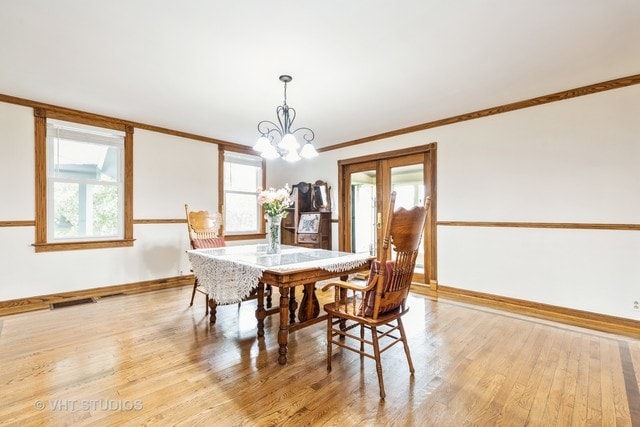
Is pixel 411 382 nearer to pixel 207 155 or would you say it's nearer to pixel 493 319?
pixel 493 319

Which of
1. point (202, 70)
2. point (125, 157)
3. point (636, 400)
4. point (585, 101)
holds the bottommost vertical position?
point (636, 400)

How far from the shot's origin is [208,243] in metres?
3.60

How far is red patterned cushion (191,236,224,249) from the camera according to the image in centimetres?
345

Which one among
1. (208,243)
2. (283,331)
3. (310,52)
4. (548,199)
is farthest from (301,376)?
(548,199)

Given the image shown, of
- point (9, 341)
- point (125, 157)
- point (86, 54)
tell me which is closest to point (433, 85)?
point (86, 54)

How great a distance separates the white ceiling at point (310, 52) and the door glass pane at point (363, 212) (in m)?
1.64

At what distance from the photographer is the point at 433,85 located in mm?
3127

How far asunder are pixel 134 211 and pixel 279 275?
332cm

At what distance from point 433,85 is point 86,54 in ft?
10.5

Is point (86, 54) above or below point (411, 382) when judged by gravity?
above

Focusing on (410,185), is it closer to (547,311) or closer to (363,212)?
(363,212)

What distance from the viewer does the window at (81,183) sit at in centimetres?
371

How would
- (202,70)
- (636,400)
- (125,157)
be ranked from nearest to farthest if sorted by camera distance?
1. (636,400)
2. (202,70)
3. (125,157)

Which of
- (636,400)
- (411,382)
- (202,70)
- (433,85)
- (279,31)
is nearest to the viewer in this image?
(636,400)
